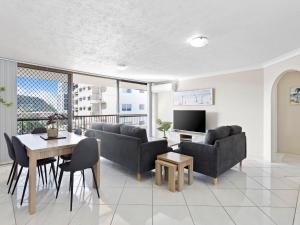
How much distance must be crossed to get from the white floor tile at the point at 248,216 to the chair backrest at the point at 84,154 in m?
1.91

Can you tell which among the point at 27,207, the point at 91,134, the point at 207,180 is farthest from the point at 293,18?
the point at 27,207

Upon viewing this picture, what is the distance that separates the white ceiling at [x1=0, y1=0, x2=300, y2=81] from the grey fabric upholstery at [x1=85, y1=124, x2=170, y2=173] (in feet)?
A: 5.12

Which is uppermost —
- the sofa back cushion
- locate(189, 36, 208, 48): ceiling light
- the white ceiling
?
the white ceiling

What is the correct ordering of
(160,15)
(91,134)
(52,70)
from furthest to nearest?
(52,70) < (91,134) < (160,15)

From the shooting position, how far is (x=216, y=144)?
281 centimetres

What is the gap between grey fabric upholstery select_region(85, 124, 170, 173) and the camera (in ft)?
9.57

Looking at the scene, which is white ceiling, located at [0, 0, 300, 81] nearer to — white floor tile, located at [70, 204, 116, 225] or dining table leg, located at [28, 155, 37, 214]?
dining table leg, located at [28, 155, 37, 214]

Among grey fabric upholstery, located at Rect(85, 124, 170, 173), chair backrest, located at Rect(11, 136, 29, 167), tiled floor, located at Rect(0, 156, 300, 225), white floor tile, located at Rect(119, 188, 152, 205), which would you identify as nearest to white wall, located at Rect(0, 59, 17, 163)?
tiled floor, located at Rect(0, 156, 300, 225)

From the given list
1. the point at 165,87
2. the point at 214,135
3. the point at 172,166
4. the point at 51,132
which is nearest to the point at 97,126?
the point at 51,132

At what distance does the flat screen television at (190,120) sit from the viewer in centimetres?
525

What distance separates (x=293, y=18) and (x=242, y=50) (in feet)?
3.68

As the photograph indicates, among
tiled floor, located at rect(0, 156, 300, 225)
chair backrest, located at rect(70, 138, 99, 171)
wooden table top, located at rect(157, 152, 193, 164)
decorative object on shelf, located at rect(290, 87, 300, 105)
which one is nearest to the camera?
tiled floor, located at rect(0, 156, 300, 225)

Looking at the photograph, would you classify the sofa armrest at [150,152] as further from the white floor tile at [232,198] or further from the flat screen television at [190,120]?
the flat screen television at [190,120]

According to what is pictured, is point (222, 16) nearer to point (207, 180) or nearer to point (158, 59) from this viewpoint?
point (158, 59)
